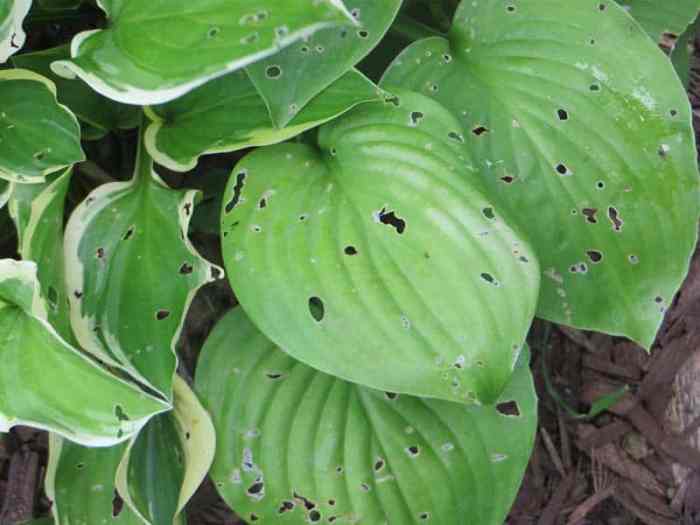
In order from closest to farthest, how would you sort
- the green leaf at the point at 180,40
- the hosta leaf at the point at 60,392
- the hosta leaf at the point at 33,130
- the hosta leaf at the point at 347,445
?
the green leaf at the point at 180,40 < the hosta leaf at the point at 60,392 < the hosta leaf at the point at 33,130 < the hosta leaf at the point at 347,445

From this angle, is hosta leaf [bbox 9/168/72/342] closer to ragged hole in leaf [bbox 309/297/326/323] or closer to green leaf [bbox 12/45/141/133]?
green leaf [bbox 12/45/141/133]

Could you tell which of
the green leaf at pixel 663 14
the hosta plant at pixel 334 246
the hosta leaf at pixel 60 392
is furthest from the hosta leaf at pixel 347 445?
the green leaf at pixel 663 14

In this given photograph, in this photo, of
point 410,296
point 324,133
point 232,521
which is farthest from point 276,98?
point 232,521

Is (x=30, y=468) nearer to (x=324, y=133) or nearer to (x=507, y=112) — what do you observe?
(x=324, y=133)

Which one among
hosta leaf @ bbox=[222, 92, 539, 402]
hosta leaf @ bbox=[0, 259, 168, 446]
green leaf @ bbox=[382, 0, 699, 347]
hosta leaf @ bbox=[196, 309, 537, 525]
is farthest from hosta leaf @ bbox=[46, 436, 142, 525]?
green leaf @ bbox=[382, 0, 699, 347]

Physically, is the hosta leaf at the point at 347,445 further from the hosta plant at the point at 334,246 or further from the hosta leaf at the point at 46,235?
the hosta leaf at the point at 46,235

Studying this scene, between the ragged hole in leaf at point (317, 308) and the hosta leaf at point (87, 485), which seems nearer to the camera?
the ragged hole in leaf at point (317, 308)

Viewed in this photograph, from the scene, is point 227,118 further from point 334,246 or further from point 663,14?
point 663,14
